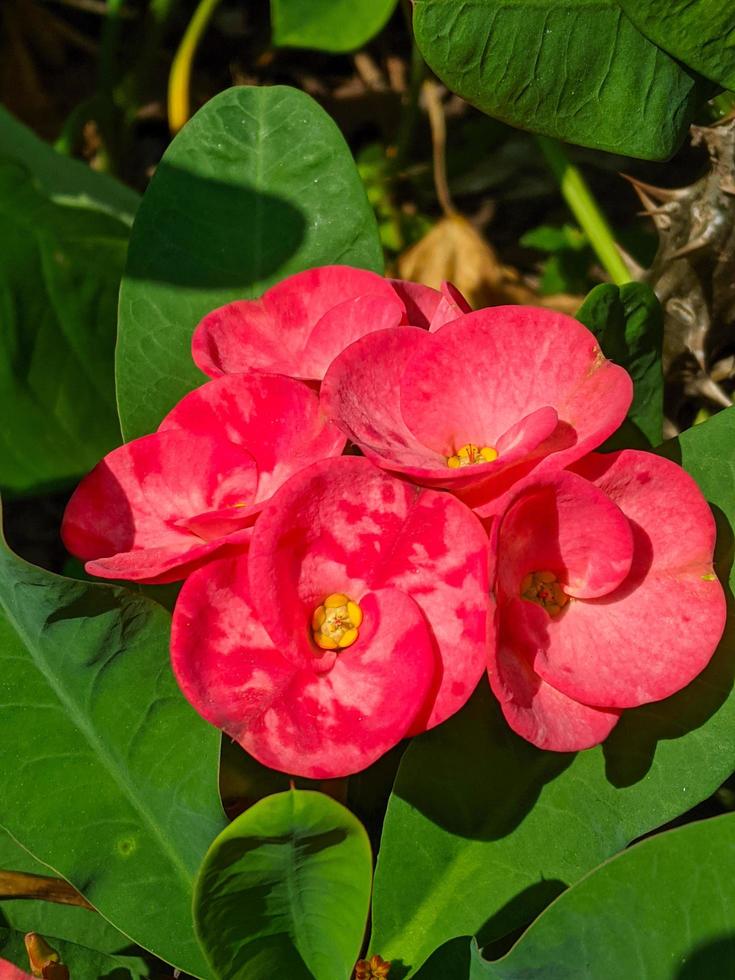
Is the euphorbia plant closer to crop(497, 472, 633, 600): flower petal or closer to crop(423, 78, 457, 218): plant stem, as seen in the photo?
crop(497, 472, 633, 600): flower petal

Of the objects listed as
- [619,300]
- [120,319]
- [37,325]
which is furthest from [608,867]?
[37,325]

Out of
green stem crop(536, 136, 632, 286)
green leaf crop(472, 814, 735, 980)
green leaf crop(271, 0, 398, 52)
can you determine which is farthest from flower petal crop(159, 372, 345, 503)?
green leaf crop(271, 0, 398, 52)

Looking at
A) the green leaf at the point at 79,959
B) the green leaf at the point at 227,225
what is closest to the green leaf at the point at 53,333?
the green leaf at the point at 227,225

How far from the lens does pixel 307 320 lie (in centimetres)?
120

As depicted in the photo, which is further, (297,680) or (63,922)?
(63,922)

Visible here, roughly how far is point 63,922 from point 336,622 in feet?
1.82

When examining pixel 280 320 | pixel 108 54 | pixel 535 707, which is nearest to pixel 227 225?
pixel 280 320

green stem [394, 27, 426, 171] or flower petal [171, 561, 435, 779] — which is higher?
flower petal [171, 561, 435, 779]

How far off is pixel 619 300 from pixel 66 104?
6.32 feet

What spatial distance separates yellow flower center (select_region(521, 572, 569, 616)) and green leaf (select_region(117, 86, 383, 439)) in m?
0.52

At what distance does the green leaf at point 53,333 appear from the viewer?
58.8 inches

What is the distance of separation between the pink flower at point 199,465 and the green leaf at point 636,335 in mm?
323

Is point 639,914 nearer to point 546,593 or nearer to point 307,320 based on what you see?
point 546,593

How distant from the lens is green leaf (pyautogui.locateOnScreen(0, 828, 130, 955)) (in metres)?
1.26
